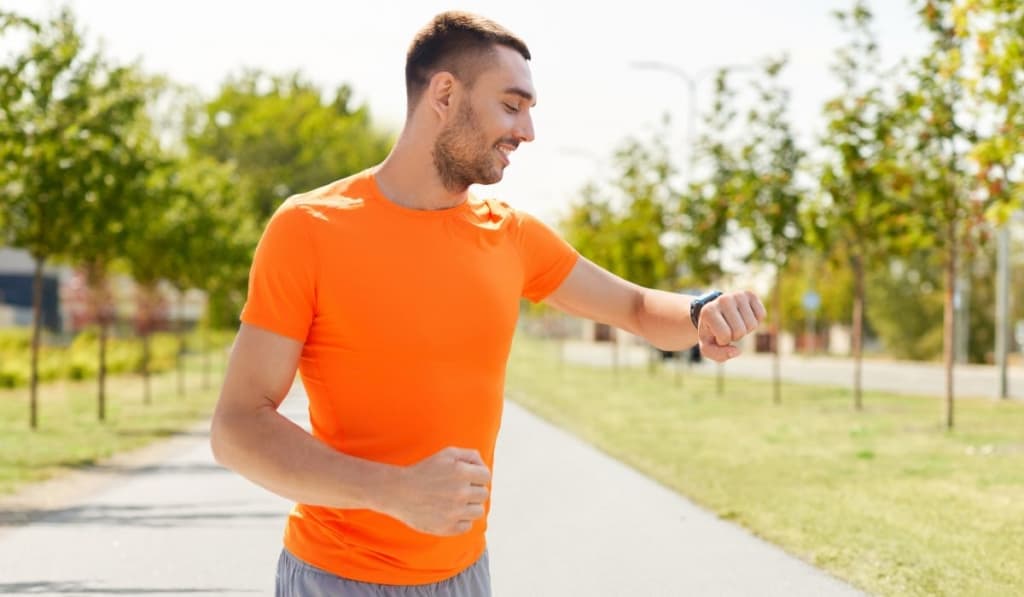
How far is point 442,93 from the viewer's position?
2350 mm

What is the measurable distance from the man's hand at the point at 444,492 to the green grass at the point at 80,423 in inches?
466

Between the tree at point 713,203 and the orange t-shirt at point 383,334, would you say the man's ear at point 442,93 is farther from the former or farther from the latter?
the tree at point 713,203

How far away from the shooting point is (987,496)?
11914 millimetres

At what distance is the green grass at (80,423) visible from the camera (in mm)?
15516

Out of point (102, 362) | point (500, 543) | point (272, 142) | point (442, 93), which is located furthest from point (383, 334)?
point (272, 142)

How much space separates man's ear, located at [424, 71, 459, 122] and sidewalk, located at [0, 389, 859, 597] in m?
5.57

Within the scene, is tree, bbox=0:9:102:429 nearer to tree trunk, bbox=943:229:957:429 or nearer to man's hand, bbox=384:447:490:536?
tree trunk, bbox=943:229:957:429

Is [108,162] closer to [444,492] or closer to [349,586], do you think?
[349,586]

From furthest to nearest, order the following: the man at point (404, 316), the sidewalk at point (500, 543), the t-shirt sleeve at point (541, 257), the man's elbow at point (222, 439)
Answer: the sidewalk at point (500, 543), the t-shirt sleeve at point (541, 257), the man at point (404, 316), the man's elbow at point (222, 439)

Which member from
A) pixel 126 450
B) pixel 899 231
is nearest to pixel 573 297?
pixel 126 450

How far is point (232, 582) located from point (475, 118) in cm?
616

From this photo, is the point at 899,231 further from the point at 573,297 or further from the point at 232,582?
the point at 573,297

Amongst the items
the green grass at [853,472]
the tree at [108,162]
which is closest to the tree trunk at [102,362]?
the tree at [108,162]

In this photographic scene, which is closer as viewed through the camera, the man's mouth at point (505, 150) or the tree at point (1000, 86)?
the man's mouth at point (505, 150)
